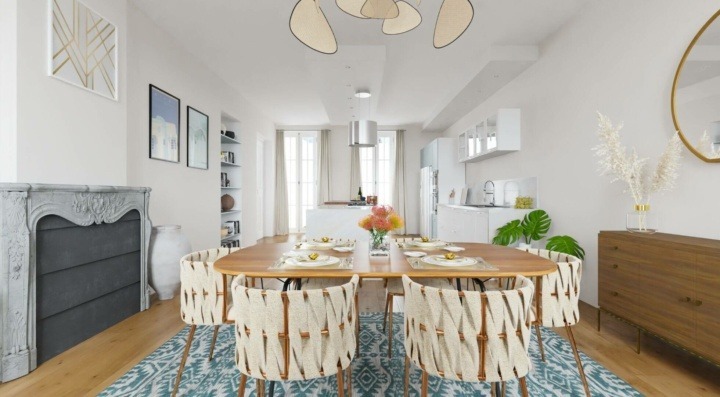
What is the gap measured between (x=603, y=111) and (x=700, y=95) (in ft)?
2.85

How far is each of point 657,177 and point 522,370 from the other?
1.88 m

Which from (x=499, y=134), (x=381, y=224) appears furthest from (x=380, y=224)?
(x=499, y=134)

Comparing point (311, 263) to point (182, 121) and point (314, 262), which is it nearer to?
point (314, 262)

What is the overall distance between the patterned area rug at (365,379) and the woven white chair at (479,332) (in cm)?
68

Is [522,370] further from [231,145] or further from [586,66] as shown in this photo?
[231,145]

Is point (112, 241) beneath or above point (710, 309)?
above

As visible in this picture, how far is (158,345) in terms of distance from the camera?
2.38m

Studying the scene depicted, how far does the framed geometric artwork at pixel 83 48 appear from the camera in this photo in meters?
2.32

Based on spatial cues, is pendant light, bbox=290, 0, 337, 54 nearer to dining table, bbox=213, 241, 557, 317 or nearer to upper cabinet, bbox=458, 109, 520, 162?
dining table, bbox=213, 241, 557, 317

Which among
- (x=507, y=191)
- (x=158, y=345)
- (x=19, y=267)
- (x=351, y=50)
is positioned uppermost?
(x=351, y=50)

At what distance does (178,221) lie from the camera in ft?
13.2

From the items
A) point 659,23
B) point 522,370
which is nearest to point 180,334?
point 522,370

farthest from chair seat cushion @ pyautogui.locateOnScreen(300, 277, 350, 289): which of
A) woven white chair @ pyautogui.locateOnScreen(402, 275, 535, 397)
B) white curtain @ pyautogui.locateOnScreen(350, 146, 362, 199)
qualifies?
white curtain @ pyautogui.locateOnScreen(350, 146, 362, 199)

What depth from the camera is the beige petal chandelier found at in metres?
1.72
